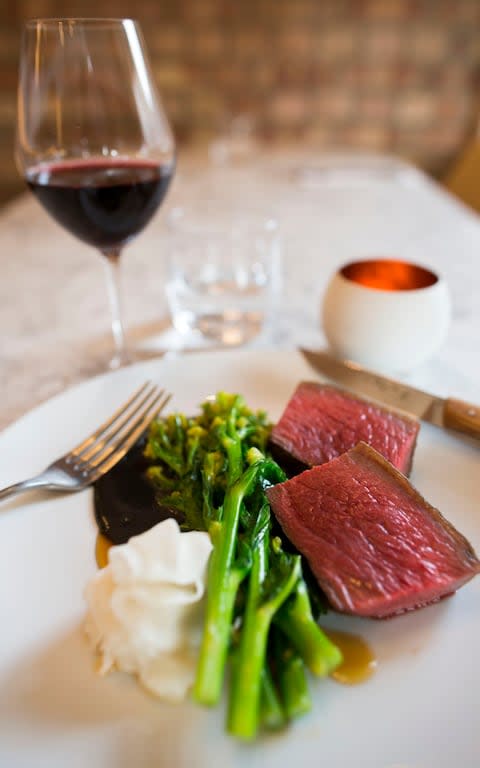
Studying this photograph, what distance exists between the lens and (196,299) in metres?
1.40

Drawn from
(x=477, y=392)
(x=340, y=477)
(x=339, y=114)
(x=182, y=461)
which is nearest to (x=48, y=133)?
(x=182, y=461)

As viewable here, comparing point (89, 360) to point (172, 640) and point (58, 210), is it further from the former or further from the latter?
point (172, 640)

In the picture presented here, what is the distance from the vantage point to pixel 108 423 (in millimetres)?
909

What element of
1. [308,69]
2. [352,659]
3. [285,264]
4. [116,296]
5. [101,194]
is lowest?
[352,659]

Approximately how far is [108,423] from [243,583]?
0.38 m

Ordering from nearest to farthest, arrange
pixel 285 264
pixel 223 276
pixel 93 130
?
1. pixel 93 130
2. pixel 223 276
3. pixel 285 264

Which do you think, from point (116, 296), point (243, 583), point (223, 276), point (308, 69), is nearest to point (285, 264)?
point (223, 276)

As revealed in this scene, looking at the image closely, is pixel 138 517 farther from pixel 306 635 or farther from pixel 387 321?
pixel 387 321

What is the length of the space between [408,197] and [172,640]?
2357 millimetres

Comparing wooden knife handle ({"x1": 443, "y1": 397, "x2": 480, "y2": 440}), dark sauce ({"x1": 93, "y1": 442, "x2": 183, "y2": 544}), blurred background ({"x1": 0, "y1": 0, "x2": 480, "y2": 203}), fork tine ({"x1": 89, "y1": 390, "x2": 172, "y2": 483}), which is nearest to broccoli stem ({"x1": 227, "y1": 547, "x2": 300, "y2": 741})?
dark sauce ({"x1": 93, "y1": 442, "x2": 183, "y2": 544})

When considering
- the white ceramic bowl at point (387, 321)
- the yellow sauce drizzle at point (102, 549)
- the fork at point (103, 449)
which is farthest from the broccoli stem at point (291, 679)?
the white ceramic bowl at point (387, 321)

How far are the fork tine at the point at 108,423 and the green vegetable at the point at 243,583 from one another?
0.25 feet

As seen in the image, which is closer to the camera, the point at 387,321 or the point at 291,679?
the point at 291,679

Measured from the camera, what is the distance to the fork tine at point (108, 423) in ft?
2.81
